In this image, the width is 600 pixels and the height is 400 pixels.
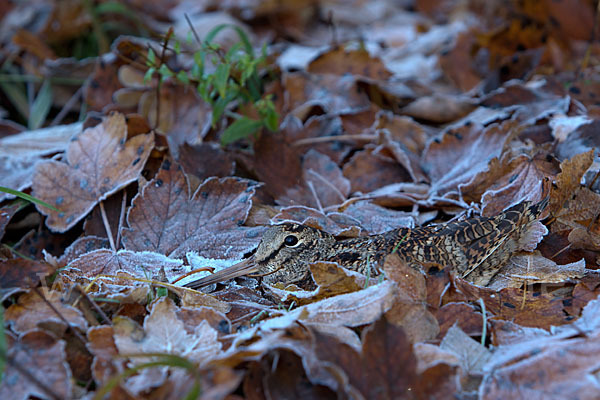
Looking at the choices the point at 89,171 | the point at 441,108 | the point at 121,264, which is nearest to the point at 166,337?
the point at 121,264

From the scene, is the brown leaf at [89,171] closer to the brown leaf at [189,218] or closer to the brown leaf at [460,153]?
the brown leaf at [189,218]

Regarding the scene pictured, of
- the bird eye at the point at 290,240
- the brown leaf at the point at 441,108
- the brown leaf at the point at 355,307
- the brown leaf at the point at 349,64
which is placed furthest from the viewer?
the brown leaf at the point at 349,64

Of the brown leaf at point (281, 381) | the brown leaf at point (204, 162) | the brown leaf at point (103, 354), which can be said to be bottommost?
the brown leaf at point (204, 162)

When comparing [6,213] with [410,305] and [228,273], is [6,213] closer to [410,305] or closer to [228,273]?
[228,273]

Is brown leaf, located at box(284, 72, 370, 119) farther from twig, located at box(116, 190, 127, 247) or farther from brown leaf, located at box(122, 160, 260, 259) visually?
twig, located at box(116, 190, 127, 247)

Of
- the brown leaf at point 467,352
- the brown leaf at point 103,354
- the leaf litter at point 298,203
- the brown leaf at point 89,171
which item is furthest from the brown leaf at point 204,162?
the brown leaf at point 467,352

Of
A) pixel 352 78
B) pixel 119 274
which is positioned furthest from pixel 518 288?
pixel 352 78

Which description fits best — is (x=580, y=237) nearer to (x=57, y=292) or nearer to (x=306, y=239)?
(x=306, y=239)

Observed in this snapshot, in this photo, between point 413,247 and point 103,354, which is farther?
point 413,247
